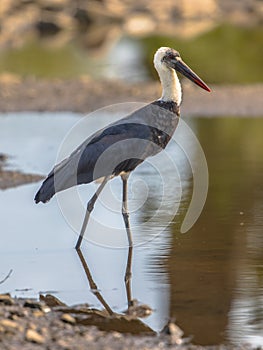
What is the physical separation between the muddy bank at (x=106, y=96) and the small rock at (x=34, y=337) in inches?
399

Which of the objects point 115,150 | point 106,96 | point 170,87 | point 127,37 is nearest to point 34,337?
point 115,150

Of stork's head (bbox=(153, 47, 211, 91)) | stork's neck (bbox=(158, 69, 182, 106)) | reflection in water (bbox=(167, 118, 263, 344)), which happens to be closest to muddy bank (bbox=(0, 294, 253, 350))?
reflection in water (bbox=(167, 118, 263, 344))

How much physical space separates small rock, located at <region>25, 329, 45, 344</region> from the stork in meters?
2.19

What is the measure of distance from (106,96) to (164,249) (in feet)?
29.9

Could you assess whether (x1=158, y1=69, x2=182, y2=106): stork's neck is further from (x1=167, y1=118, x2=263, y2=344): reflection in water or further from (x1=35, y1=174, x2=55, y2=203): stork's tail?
(x1=35, y1=174, x2=55, y2=203): stork's tail

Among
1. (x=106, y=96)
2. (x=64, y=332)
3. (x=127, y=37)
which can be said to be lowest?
(x=127, y=37)

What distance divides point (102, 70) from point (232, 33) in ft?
22.6

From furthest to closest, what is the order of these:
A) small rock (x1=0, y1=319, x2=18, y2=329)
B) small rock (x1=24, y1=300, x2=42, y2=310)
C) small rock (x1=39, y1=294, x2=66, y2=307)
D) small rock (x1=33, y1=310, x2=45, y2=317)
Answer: small rock (x1=39, y1=294, x2=66, y2=307)
small rock (x1=24, y1=300, x2=42, y2=310)
small rock (x1=33, y1=310, x2=45, y2=317)
small rock (x1=0, y1=319, x2=18, y2=329)

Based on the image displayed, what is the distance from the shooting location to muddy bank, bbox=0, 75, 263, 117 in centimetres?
1642

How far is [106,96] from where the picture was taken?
17.3 meters

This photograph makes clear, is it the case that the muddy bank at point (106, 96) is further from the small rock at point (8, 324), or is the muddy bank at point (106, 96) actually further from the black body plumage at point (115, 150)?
the small rock at point (8, 324)

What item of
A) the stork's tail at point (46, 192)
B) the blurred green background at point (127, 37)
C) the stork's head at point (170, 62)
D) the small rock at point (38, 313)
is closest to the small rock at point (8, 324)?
the small rock at point (38, 313)

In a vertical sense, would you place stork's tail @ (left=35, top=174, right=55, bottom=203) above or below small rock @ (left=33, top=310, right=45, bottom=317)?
above

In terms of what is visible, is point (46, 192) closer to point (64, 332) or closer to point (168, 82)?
point (168, 82)
